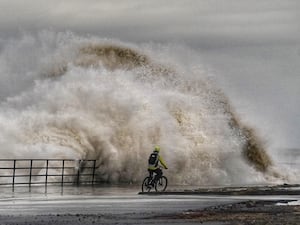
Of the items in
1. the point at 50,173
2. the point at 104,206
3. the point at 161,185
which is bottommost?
the point at 104,206

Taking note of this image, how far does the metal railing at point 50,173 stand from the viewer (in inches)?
1535

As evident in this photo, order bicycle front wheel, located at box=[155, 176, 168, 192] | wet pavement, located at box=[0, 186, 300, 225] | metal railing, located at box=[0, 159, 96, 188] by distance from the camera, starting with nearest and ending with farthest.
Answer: wet pavement, located at box=[0, 186, 300, 225], bicycle front wheel, located at box=[155, 176, 168, 192], metal railing, located at box=[0, 159, 96, 188]

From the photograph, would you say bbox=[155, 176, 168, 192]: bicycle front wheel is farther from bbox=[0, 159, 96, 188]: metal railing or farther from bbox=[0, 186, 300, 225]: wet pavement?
bbox=[0, 159, 96, 188]: metal railing

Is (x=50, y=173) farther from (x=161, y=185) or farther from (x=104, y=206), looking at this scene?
(x=104, y=206)

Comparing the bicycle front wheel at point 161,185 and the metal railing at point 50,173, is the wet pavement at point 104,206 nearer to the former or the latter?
the bicycle front wheel at point 161,185

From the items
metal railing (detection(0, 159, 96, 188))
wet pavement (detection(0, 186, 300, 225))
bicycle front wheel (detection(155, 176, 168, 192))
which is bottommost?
wet pavement (detection(0, 186, 300, 225))

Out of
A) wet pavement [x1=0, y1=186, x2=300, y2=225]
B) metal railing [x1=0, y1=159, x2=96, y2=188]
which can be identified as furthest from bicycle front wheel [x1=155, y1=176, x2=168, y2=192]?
metal railing [x1=0, y1=159, x2=96, y2=188]

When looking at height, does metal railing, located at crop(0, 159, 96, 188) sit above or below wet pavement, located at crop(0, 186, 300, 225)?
above

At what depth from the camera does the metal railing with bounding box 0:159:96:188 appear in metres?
39.0

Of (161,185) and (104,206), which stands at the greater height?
(161,185)

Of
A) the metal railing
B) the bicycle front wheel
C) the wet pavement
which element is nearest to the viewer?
the wet pavement

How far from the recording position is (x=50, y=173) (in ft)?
132

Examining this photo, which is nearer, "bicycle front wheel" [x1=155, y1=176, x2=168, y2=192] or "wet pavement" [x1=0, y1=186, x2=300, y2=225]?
"wet pavement" [x1=0, y1=186, x2=300, y2=225]

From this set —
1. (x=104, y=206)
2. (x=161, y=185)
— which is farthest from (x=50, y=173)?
(x=104, y=206)
